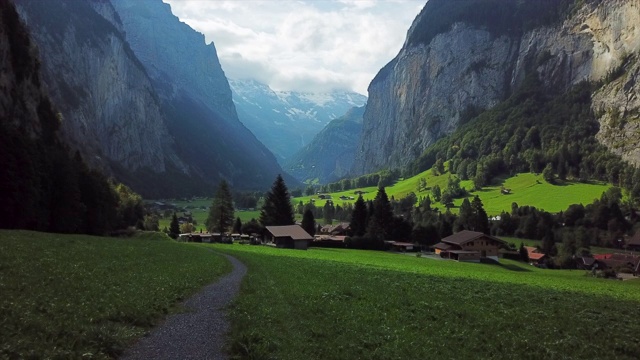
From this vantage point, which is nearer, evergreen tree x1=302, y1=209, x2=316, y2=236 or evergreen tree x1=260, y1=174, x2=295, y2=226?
evergreen tree x1=260, y1=174, x2=295, y2=226

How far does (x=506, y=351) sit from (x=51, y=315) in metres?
16.5

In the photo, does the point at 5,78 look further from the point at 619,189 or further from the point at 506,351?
the point at 619,189

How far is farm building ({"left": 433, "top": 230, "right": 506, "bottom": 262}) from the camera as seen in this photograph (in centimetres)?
10269

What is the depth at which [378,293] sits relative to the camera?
2962 cm

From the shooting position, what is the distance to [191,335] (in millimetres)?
16516

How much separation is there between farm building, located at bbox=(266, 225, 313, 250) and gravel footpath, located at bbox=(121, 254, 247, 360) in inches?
2993

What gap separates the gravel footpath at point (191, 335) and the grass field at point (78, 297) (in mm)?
589

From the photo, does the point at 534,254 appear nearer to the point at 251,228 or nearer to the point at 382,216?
the point at 382,216

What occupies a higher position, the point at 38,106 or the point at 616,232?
the point at 38,106

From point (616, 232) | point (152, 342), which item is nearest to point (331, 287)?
point (152, 342)

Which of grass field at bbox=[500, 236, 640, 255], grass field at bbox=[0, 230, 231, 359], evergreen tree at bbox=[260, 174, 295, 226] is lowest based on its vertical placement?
grass field at bbox=[0, 230, 231, 359]

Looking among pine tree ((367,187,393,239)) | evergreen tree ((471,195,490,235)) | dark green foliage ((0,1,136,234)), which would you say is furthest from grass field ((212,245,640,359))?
evergreen tree ((471,195,490,235))

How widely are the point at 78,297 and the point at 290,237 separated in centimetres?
8267

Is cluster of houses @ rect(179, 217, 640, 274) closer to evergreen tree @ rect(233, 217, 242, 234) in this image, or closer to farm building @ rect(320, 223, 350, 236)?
evergreen tree @ rect(233, 217, 242, 234)
